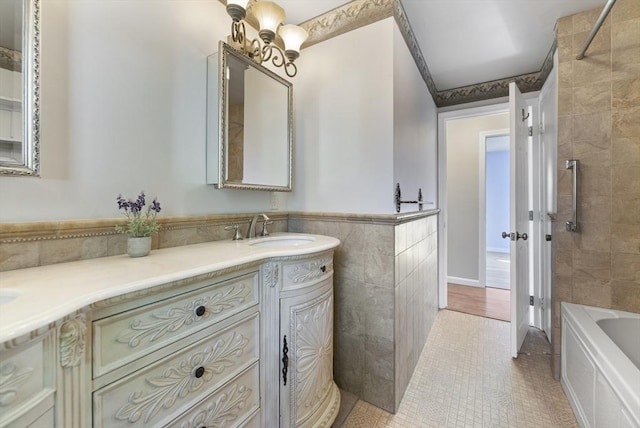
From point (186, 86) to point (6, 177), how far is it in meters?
0.78

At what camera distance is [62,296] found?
60cm

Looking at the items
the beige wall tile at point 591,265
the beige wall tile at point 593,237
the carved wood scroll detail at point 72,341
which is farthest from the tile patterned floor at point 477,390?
the carved wood scroll detail at point 72,341

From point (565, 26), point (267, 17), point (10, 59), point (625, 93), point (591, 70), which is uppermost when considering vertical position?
point (565, 26)

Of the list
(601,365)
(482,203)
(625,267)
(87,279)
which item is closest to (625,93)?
(625,267)

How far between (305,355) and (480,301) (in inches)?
112

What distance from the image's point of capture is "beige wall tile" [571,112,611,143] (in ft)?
5.46

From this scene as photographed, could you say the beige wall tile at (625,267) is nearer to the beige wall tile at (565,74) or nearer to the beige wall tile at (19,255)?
the beige wall tile at (565,74)

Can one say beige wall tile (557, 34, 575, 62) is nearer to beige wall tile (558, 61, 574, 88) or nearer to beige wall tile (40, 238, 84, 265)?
beige wall tile (558, 61, 574, 88)

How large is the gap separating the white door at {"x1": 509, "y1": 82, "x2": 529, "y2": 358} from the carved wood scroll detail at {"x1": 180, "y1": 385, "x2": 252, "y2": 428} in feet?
6.78

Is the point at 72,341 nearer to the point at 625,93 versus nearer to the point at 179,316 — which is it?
the point at 179,316

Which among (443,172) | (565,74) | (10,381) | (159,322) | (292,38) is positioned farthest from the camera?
(443,172)

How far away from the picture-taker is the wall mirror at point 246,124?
1.39 m

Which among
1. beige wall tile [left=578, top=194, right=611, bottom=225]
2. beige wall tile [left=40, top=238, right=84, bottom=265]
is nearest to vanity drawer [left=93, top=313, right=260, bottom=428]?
beige wall tile [left=40, top=238, right=84, bottom=265]

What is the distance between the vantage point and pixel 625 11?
161 cm
